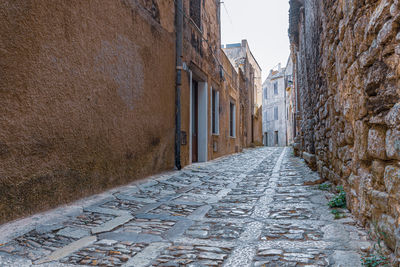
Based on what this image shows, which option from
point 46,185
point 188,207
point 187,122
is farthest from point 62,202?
point 187,122

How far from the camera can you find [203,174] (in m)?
5.69

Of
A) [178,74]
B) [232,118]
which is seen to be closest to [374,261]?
[178,74]

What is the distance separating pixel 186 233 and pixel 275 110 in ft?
103

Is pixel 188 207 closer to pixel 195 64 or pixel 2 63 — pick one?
pixel 2 63

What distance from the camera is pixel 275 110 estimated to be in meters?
32.5

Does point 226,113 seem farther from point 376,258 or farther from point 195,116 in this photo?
point 376,258

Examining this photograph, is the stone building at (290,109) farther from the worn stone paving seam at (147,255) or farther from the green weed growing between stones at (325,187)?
the worn stone paving seam at (147,255)

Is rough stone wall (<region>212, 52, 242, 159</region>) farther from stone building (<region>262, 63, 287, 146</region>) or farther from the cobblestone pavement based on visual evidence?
Result: stone building (<region>262, 63, 287, 146</region>)

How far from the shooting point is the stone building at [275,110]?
99.7ft

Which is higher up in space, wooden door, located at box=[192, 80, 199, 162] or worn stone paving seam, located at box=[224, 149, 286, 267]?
wooden door, located at box=[192, 80, 199, 162]

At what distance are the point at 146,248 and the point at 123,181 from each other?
85.2 inches

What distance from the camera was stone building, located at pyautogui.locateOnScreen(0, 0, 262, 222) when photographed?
239 centimetres

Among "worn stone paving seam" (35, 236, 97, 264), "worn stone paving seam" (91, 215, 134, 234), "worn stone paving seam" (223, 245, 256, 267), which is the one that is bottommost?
"worn stone paving seam" (223, 245, 256, 267)

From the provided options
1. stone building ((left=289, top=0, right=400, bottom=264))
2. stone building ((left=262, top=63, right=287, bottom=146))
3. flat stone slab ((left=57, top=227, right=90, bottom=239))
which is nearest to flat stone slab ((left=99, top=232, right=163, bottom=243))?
flat stone slab ((left=57, top=227, right=90, bottom=239))
